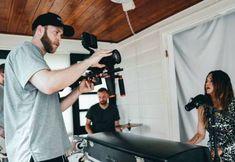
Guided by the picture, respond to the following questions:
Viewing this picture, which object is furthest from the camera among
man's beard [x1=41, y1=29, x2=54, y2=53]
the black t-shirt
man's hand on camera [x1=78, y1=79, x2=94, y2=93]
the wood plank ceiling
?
the black t-shirt

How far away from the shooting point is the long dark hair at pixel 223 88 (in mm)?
2311

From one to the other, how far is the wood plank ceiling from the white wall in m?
0.14

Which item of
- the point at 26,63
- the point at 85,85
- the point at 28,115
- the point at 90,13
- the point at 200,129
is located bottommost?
the point at 200,129

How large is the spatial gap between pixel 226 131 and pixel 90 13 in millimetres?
1992

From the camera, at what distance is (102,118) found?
11.7 ft

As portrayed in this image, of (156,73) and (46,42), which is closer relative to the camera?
(46,42)

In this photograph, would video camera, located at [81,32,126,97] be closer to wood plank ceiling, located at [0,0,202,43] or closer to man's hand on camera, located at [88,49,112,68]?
man's hand on camera, located at [88,49,112,68]

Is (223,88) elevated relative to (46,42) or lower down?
lower down

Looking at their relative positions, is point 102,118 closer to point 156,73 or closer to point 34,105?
point 156,73

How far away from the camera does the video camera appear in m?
1.27

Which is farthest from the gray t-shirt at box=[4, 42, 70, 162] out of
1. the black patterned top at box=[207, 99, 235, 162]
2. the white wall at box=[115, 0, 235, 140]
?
the white wall at box=[115, 0, 235, 140]

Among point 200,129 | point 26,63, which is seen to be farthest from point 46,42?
point 200,129

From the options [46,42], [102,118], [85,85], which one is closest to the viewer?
[46,42]

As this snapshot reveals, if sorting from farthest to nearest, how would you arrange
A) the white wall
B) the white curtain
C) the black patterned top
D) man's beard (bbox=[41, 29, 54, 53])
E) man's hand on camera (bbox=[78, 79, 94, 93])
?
the white wall
the white curtain
the black patterned top
man's hand on camera (bbox=[78, 79, 94, 93])
man's beard (bbox=[41, 29, 54, 53])
